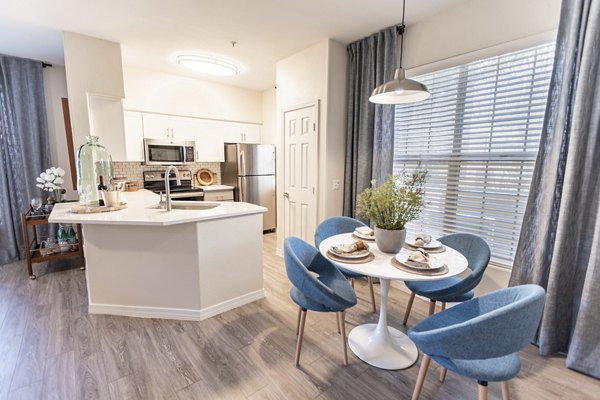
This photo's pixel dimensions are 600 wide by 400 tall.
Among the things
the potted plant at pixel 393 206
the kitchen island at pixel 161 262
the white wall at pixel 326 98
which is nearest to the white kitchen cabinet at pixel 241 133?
the white wall at pixel 326 98

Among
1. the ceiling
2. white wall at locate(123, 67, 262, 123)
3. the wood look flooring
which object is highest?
the ceiling

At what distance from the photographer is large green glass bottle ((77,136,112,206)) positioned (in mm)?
2656

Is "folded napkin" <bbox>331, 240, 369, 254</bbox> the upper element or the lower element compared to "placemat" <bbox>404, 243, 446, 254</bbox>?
upper

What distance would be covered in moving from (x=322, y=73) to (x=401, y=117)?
1.05 meters

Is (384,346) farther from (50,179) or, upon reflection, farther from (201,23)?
(50,179)

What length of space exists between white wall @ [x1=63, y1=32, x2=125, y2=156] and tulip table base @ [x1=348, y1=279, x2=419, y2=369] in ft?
11.3

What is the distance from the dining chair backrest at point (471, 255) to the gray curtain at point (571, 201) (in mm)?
382

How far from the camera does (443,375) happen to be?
173cm

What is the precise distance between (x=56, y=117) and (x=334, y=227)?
4395 millimetres

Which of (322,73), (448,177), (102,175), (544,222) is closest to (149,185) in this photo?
(102,175)

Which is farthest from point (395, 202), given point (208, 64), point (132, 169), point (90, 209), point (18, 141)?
point (18, 141)

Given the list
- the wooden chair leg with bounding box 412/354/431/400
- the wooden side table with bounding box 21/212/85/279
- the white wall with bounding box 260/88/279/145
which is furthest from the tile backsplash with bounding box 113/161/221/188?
the wooden chair leg with bounding box 412/354/431/400

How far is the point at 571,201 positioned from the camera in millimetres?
1817

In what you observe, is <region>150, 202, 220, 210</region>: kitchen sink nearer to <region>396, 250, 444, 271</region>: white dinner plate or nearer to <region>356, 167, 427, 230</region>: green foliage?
<region>356, 167, 427, 230</region>: green foliage
